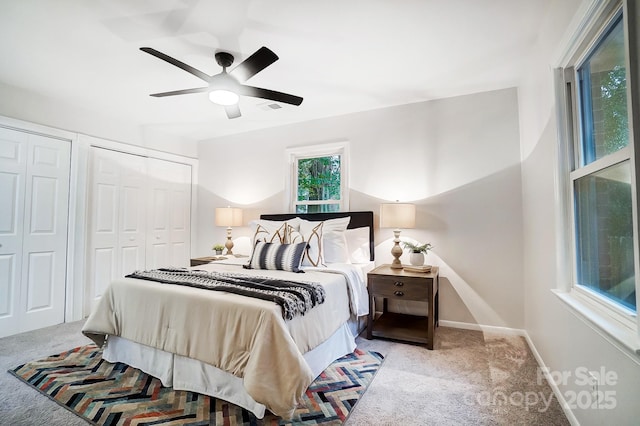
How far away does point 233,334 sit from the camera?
5.93ft

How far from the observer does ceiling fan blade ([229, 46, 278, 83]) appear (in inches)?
80.7

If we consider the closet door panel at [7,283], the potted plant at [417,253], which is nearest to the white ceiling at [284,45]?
the potted plant at [417,253]

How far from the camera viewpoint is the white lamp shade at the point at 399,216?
317cm

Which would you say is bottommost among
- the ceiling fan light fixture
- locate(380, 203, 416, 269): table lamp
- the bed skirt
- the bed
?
the bed skirt

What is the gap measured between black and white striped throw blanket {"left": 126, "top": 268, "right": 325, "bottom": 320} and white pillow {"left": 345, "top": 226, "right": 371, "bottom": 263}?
121cm

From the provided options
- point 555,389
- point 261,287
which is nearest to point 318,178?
point 261,287

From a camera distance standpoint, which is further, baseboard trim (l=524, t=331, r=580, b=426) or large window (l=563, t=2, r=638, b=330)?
baseboard trim (l=524, t=331, r=580, b=426)

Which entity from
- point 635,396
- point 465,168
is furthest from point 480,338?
point 635,396

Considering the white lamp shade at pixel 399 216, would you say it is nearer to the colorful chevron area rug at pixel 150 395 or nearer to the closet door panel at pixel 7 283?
the colorful chevron area rug at pixel 150 395

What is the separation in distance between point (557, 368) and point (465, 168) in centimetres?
201

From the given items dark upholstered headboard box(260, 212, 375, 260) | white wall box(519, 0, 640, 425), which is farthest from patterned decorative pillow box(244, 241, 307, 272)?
white wall box(519, 0, 640, 425)

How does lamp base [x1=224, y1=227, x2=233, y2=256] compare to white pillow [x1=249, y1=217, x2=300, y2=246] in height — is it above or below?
below

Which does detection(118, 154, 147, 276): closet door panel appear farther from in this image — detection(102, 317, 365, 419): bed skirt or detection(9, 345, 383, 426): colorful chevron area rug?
detection(102, 317, 365, 419): bed skirt

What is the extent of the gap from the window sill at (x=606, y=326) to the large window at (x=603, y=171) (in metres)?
0.03
